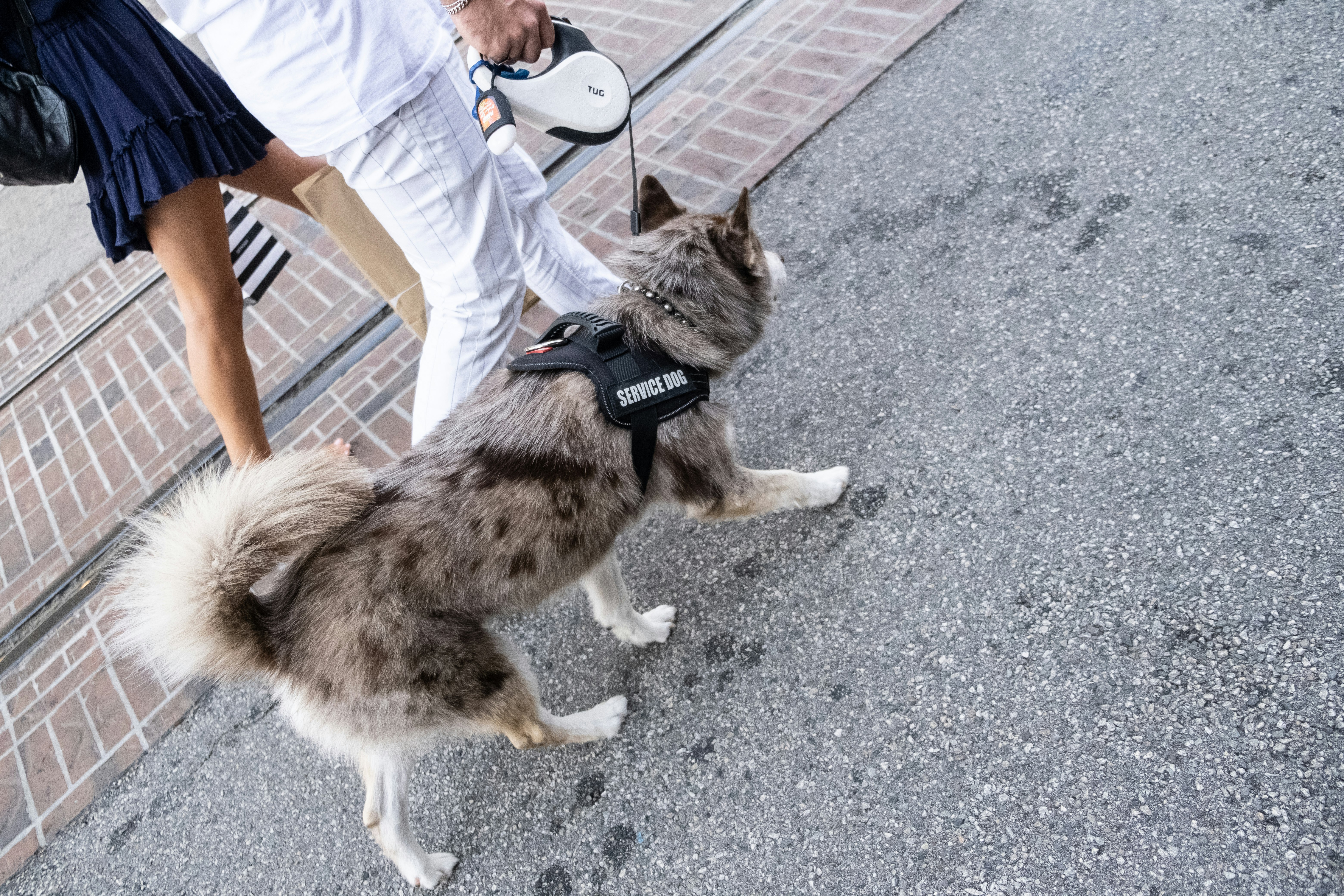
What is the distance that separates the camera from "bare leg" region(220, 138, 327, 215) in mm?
3016

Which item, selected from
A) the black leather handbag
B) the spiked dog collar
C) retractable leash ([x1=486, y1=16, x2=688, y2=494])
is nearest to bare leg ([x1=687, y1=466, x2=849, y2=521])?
retractable leash ([x1=486, y1=16, x2=688, y2=494])

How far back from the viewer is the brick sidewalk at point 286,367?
323 centimetres

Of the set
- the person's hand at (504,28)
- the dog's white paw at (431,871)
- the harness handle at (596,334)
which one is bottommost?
the dog's white paw at (431,871)

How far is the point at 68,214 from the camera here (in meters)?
6.53

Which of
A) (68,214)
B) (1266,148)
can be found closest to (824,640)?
(1266,148)

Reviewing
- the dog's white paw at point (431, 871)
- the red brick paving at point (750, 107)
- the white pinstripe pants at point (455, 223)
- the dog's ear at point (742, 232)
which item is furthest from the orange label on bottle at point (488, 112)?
the dog's white paw at point (431, 871)

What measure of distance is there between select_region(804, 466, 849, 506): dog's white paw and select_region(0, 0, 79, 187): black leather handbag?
8.42 feet

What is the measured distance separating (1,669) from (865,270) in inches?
170

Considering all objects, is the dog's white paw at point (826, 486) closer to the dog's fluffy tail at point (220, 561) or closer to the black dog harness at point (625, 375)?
the black dog harness at point (625, 375)

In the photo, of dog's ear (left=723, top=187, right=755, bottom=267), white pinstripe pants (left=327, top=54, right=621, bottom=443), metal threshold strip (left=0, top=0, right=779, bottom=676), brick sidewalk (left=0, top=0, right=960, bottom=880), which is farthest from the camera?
metal threshold strip (left=0, top=0, right=779, bottom=676)

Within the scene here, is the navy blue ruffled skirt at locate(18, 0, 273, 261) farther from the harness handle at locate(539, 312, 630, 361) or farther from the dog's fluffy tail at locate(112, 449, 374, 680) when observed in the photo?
the harness handle at locate(539, 312, 630, 361)

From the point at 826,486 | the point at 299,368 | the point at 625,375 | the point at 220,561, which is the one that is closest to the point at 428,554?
the point at 220,561

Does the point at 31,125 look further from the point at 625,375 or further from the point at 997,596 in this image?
the point at 997,596

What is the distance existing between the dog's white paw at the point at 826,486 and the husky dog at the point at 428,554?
0.78 ft
